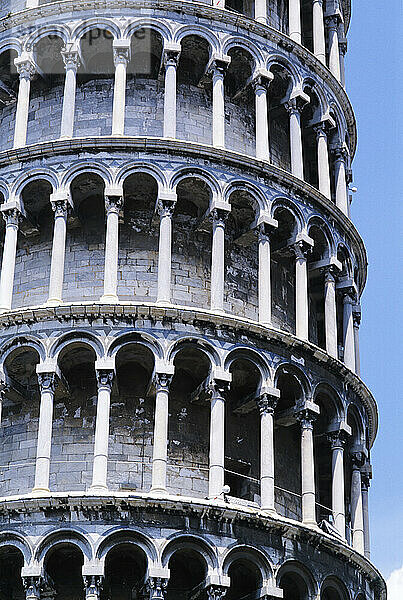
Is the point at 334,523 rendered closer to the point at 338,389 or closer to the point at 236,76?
the point at 338,389

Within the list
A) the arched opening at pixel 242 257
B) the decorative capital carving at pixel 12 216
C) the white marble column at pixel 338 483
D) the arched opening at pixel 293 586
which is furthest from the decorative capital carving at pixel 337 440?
the decorative capital carving at pixel 12 216

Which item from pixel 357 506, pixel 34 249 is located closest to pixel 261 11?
pixel 34 249

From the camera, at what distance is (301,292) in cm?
2727

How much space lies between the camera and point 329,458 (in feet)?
91.1

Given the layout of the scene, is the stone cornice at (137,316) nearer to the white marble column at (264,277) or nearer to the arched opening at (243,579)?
the white marble column at (264,277)

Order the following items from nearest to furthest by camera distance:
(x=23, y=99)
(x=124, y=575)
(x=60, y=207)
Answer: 1. (x=124, y=575)
2. (x=60, y=207)
3. (x=23, y=99)

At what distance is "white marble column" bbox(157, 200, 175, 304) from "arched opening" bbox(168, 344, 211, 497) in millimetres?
1114

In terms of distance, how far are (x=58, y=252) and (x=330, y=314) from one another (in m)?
5.62

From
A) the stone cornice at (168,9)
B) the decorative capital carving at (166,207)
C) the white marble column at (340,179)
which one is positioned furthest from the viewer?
the white marble column at (340,179)

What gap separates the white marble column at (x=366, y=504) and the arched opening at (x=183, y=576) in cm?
444

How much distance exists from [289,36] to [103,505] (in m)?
12.2

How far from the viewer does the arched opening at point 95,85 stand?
28453 millimetres

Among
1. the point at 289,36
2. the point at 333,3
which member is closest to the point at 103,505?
the point at 289,36

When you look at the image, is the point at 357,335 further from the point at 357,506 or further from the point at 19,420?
the point at 19,420
